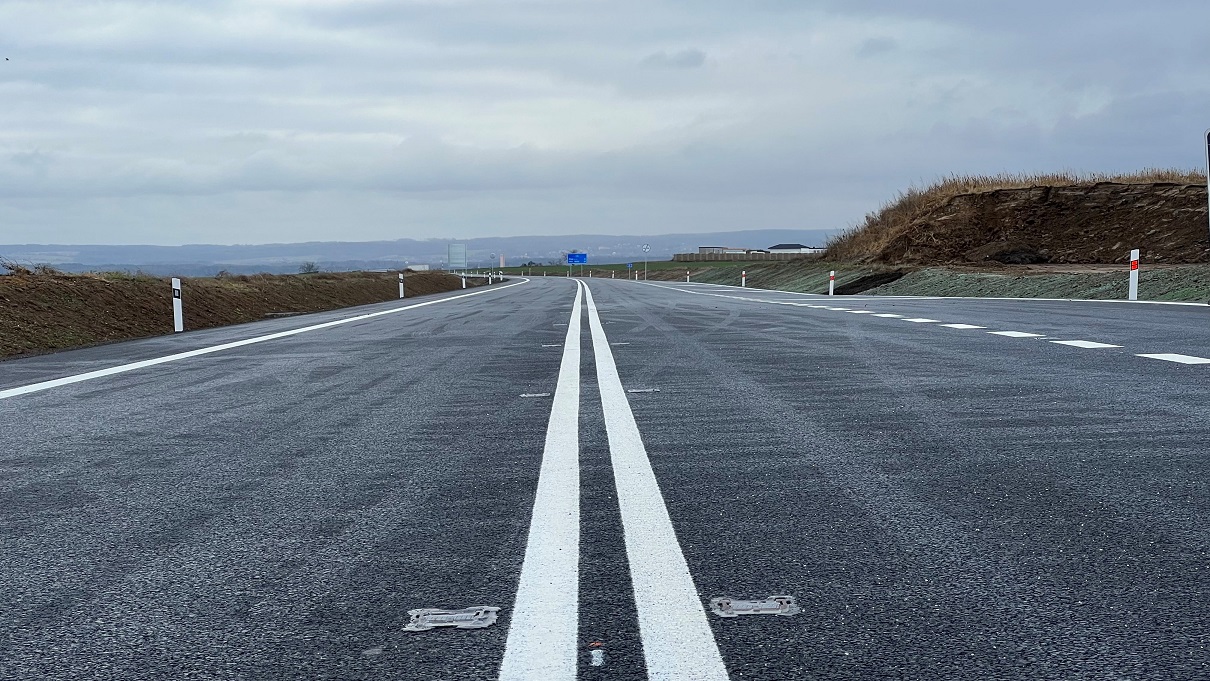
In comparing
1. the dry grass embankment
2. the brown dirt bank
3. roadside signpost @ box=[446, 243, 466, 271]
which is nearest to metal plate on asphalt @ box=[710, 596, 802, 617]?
the brown dirt bank

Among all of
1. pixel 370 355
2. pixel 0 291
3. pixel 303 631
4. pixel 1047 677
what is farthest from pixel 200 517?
pixel 0 291

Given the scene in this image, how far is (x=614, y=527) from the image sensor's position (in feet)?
10.7

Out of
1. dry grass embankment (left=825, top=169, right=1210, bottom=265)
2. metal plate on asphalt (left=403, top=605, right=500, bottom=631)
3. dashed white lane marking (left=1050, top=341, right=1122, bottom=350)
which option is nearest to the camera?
metal plate on asphalt (left=403, top=605, right=500, bottom=631)

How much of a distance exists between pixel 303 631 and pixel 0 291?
51.8 feet

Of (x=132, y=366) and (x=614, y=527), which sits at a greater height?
(x=614, y=527)

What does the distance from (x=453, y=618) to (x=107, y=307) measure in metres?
17.4

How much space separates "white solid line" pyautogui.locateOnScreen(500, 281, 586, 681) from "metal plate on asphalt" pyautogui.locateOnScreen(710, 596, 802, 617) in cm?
37

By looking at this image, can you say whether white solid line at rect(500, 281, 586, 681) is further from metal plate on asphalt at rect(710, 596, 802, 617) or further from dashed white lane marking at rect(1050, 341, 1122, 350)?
dashed white lane marking at rect(1050, 341, 1122, 350)

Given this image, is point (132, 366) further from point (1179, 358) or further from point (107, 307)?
point (107, 307)

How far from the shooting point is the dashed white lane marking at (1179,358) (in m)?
7.97

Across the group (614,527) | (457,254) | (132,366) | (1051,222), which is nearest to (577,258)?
(457,254)

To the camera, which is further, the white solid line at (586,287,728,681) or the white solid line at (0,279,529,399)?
the white solid line at (0,279,529,399)

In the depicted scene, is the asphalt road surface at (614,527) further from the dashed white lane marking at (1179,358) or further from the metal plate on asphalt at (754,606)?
the dashed white lane marking at (1179,358)

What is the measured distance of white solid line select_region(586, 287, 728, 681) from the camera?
7.10 feet
